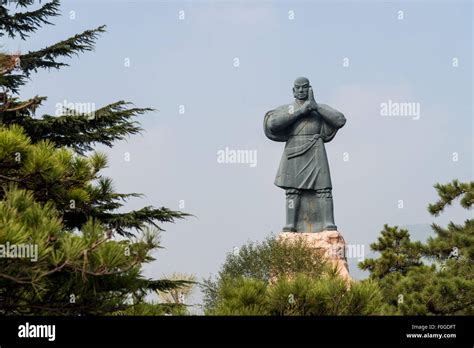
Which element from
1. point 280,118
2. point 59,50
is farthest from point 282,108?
point 59,50

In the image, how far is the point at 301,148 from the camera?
773 inches

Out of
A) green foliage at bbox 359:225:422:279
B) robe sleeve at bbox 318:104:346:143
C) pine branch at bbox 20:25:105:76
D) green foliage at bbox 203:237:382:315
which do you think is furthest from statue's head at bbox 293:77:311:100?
green foliage at bbox 203:237:382:315

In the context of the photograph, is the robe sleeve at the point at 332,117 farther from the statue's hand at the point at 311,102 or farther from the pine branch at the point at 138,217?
the pine branch at the point at 138,217

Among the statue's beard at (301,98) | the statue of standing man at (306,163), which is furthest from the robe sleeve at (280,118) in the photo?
the statue's beard at (301,98)

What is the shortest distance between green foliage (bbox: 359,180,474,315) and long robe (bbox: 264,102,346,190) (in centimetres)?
226

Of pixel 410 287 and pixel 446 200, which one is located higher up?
pixel 446 200

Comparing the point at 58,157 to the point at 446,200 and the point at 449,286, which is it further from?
the point at 446,200

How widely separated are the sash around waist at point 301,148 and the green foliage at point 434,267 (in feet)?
9.36

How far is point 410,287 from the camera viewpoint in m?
13.9

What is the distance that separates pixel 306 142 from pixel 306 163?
520mm

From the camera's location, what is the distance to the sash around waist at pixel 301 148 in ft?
64.1
